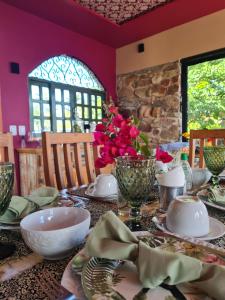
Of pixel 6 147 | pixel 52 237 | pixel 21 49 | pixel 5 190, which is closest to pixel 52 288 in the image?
pixel 52 237

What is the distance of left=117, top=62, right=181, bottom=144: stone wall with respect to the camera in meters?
3.34

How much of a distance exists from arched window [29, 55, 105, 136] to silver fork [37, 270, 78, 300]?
2.63 meters

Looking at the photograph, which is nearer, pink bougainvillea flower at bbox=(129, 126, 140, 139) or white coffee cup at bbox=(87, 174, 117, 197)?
pink bougainvillea flower at bbox=(129, 126, 140, 139)

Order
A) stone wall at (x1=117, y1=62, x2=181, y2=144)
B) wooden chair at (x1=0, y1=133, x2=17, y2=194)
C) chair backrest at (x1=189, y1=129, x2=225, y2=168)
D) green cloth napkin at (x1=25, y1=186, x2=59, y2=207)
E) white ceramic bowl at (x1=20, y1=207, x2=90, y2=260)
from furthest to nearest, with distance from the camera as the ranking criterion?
1. stone wall at (x1=117, y1=62, x2=181, y2=144)
2. chair backrest at (x1=189, y1=129, x2=225, y2=168)
3. wooden chair at (x1=0, y1=133, x2=17, y2=194)
4. green cloth napkin at (x1=25, y1=186, x2=59, y2=207)
5. white ceramic bowl at (x1=20, y1=207, x2=90, y2=260)

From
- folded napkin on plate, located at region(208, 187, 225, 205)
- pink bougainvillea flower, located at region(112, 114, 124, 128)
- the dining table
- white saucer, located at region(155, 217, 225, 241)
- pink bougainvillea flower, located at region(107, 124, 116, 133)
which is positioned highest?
pink bougainvillea flower, located at region(112, 114, 124, 128)

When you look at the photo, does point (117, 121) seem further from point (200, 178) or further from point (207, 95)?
point (207, 95)

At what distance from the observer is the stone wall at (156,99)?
334cm

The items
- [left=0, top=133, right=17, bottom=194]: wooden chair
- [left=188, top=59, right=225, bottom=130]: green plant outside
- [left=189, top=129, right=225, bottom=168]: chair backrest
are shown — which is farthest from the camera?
[left=188, top=59, right=225, bottom=130]: green plant outside

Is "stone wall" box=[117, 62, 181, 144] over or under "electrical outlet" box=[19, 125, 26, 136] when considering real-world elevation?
over

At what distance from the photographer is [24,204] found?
71cm

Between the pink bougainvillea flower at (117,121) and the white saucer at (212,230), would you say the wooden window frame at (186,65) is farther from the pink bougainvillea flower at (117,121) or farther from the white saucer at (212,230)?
the white saucer at (212,230)

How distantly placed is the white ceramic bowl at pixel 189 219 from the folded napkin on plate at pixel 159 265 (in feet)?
0.64

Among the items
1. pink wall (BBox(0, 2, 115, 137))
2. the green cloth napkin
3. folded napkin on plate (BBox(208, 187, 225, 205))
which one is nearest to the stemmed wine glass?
the green cloth napkin

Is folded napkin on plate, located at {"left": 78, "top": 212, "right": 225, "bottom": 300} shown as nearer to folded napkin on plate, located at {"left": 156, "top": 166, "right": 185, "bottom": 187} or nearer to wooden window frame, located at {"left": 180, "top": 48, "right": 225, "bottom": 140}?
folded napkin on plate, located at {"left": 156, "top": 166, "right": 185, "bottom": 187}
